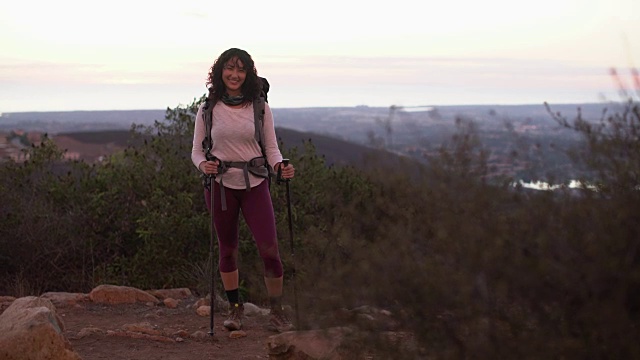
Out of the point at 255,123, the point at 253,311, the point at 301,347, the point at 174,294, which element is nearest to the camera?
the point at 301,347

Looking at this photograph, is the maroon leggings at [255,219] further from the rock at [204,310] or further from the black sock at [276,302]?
the rock at [204,310]

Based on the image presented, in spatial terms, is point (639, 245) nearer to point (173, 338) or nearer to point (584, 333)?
point (584, 333)

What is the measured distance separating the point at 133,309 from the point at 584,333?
5.61 metres

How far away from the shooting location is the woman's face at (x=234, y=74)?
20.5 ft

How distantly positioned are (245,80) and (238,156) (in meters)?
0.56

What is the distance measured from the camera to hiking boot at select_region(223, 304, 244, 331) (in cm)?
666

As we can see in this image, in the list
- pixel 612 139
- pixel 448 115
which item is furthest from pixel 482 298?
pixel 448 115

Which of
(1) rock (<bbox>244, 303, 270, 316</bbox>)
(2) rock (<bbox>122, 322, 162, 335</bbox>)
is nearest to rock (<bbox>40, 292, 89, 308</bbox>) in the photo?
(2) rock (<bbox>122, 322, 162, 335</bbox>)

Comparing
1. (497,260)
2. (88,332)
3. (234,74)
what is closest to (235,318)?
(88,332)

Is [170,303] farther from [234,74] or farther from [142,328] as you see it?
[234,74]

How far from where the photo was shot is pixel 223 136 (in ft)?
20.5

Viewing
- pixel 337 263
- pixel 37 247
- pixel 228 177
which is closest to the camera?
pixel 337 263

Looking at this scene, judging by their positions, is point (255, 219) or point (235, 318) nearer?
point (255, 219)

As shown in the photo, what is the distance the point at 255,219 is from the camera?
6227 mm
